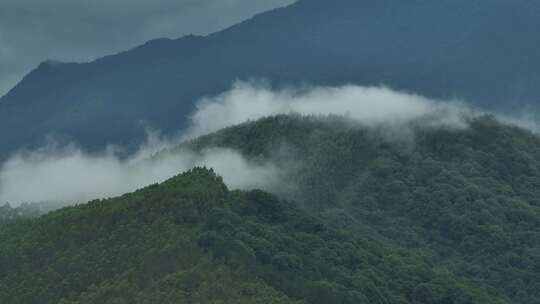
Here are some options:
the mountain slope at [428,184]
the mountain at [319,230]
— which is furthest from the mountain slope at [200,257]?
the mountain slope at [428,184]

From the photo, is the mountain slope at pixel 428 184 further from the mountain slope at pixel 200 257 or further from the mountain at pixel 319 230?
the mountain slope at pixel 200 257

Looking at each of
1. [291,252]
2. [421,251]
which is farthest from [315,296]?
[421,251]

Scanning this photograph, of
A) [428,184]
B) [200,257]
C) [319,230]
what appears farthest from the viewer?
[428,184]

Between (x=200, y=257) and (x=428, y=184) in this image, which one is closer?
(x=200, y=257)

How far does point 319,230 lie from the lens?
130 m

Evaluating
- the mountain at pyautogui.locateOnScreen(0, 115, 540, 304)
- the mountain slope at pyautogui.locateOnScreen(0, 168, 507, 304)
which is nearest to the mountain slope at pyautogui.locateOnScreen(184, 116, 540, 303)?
the mountain at pyautogui.locateOnScreen(0, 115, 540, 304)

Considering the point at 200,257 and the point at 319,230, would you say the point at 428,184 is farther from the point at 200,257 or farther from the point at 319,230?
the point at 200,257

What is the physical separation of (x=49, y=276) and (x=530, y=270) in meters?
61.6

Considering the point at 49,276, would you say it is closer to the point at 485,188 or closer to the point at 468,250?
the point at 468,250

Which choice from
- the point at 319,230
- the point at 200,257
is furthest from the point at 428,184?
the point at 200,257

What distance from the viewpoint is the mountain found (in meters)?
109

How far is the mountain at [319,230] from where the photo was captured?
109m

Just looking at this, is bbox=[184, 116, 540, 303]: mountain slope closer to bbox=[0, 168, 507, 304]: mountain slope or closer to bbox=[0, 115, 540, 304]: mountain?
bbox=[0, 115, 540, 304]: mountain

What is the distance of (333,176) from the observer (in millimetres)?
173875
